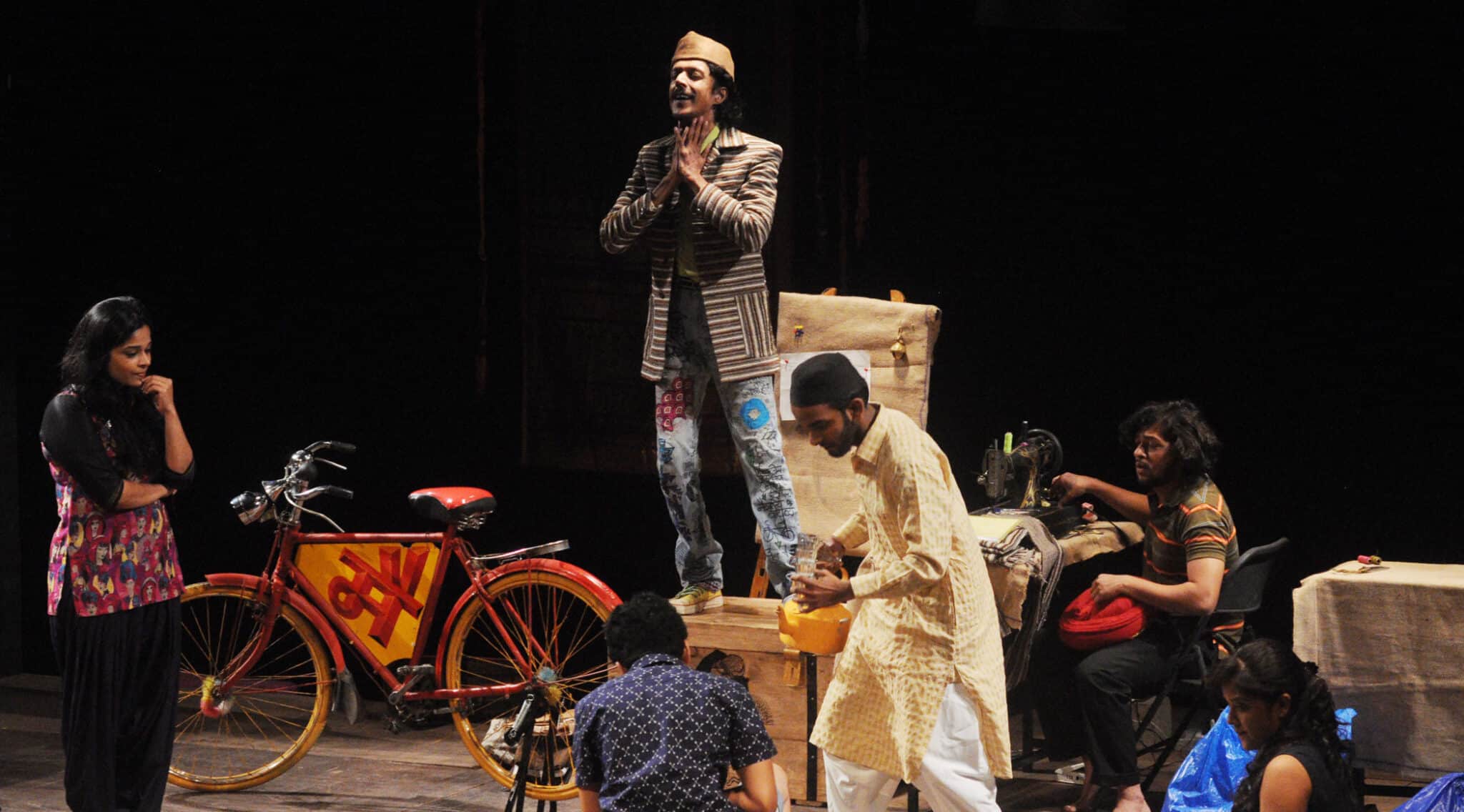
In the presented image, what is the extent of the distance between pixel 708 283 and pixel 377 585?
161cm

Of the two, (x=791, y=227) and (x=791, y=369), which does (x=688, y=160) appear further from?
(x=791, y=227)

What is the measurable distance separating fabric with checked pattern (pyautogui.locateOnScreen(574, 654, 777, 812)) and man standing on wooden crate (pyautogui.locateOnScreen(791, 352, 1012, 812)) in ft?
1.68

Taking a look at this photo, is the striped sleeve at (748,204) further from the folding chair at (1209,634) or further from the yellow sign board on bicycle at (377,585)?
the folding chair at (1209,634)

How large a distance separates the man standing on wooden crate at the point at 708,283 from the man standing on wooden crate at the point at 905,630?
1137mm

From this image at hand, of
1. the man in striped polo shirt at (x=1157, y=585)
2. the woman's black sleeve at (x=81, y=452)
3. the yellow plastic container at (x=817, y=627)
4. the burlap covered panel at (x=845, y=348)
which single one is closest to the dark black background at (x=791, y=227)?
the burlap covered panel at (x=845, y=348)

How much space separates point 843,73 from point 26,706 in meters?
4.63

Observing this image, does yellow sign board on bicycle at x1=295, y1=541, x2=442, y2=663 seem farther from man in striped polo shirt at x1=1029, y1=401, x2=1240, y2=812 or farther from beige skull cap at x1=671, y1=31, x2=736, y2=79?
man in striped polo shirt at x1=1029, y1=401, x2=1240, y2=812

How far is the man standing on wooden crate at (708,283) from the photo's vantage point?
5.33 meters

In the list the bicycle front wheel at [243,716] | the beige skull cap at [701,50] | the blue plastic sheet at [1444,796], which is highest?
the beige skull cap at [701,50]

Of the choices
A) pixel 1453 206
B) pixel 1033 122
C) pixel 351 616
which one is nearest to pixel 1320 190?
pixel 1453 206

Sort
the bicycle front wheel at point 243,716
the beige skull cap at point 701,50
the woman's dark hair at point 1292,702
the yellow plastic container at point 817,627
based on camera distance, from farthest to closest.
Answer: the bicycle front wheel at point 243,716, the beige skull cap at point 701,50, the yellow plastic container at point 817,627, the woman's dark hair at point 1292,702

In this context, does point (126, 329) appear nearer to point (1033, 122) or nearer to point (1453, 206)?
point (1033, 122)

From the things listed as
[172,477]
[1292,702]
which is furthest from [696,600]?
[1292,702]

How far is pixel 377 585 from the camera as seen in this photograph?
580cm
